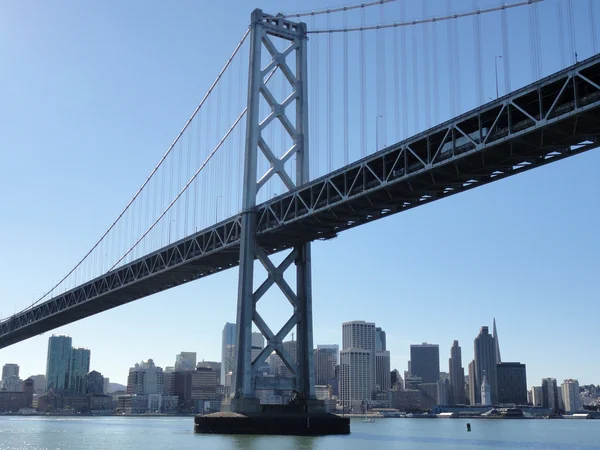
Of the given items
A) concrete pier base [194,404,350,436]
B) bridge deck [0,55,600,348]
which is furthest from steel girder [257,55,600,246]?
concrete pier base [194,404,350,436]

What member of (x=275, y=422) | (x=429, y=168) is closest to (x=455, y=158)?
(x=429, y=168)

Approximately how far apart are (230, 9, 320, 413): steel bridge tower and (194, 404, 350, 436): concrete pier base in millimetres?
751

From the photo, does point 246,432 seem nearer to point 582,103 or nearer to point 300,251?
point 300,251

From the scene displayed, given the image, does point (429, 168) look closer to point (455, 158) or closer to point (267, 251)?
point (455, 158)

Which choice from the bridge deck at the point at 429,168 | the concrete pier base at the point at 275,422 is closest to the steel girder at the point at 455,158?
the bridge deck at the point at 429,168

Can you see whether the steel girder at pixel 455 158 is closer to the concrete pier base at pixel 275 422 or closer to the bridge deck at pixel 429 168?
the bridge deck at pixel 429 168

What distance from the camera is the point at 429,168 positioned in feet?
109

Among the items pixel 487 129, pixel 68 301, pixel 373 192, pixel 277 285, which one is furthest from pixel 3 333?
pixel 487 129

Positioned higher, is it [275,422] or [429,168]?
[429,168]

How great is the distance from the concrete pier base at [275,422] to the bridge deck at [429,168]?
344 inches

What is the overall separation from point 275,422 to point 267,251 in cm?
1005

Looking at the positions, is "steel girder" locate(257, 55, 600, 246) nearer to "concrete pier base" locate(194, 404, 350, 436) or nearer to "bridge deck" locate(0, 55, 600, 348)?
"bridge deck" locate(0, 55, 600, 348)

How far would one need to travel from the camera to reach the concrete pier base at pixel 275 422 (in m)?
40.3

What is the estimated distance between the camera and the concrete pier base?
40.3 metres
